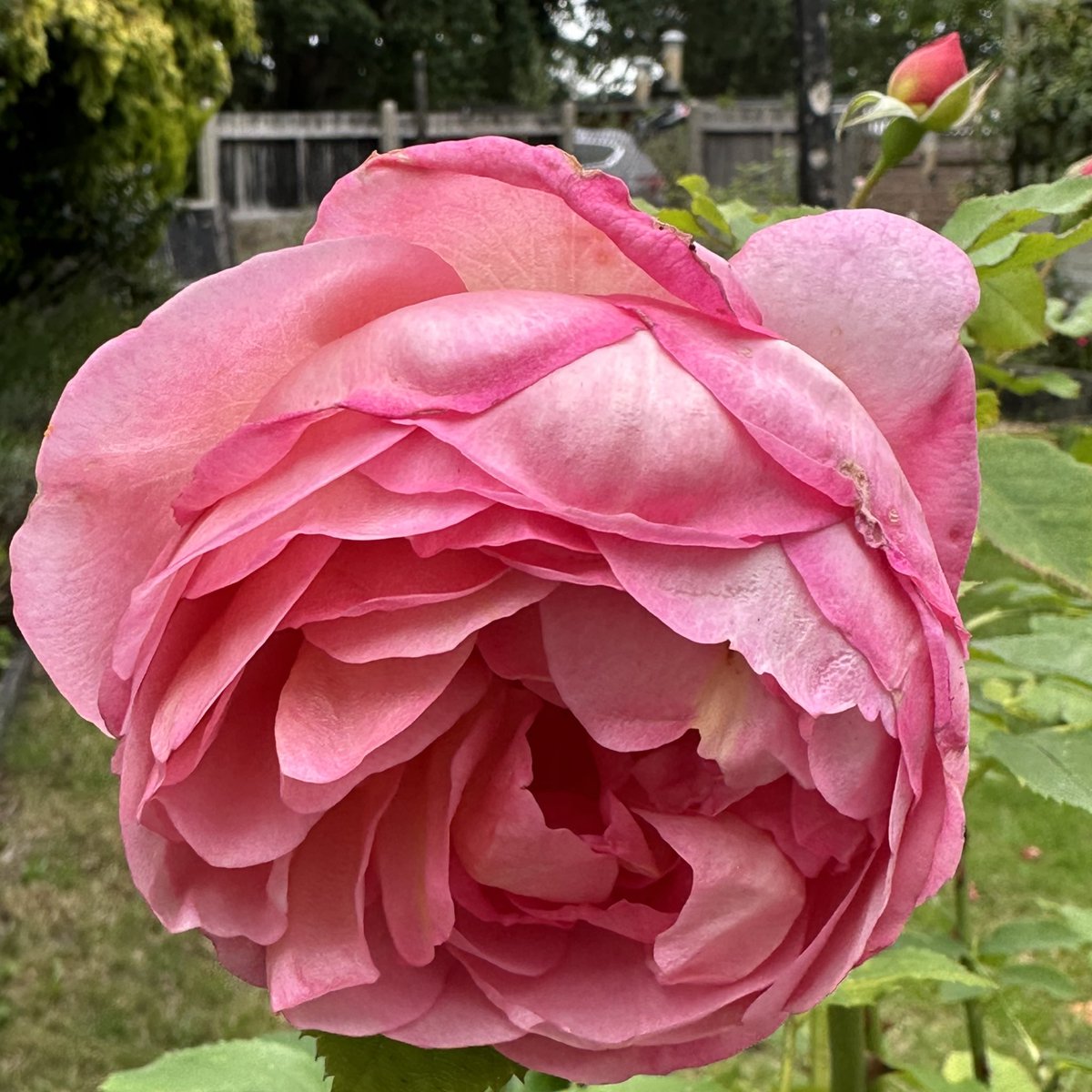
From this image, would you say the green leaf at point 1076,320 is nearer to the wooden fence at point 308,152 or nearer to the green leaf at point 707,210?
the green leaf at point 707,210

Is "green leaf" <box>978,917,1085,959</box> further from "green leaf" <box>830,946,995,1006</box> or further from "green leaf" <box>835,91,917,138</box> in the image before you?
"green leaf" <box>835,91,917,138</box>

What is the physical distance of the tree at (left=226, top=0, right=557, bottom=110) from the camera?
1418 cm

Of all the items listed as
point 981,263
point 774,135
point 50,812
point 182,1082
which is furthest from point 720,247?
point 774,135

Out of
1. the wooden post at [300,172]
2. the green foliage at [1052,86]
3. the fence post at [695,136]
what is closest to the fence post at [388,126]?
the wooden post at [300,172]

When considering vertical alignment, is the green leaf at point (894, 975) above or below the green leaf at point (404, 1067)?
below

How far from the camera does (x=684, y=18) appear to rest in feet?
65.6

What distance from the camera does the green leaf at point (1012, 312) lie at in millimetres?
614

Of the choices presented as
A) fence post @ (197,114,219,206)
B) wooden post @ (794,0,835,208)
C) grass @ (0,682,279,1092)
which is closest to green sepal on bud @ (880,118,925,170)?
wooden post @ (794,0,835,208)

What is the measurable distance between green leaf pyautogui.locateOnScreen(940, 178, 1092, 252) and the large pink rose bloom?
28cm

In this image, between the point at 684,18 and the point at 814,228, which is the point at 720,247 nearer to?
the point at 814,228

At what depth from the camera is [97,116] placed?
5359 millimetres

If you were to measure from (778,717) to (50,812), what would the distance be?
2.72 m

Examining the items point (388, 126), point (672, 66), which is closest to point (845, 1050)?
point (388, 126)

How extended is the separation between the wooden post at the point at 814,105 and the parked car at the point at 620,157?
271 inches
